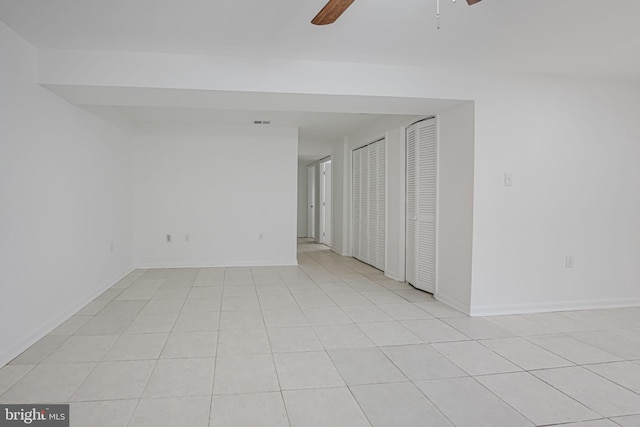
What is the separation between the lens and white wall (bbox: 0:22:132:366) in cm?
272

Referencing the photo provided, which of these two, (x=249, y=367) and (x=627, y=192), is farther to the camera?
(x=627, y=192)

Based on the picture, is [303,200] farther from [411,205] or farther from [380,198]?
[411,205]

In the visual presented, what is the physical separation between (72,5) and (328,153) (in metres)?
7.23

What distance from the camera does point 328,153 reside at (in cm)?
942

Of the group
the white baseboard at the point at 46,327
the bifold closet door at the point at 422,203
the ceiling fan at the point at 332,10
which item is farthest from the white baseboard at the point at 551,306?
the white baseboard at the point at 46,327

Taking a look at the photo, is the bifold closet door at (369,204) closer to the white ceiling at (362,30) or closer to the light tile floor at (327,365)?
the light tile floor at (327,365)

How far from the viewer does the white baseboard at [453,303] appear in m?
3.86

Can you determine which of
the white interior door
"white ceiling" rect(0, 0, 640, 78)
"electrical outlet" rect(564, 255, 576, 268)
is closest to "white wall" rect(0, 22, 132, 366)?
"white ceiling" rect(0, 0, 640, 78)

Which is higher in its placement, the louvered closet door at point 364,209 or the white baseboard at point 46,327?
the louvered closet door at point 364,209

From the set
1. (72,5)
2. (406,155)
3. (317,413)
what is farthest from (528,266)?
(72,5)

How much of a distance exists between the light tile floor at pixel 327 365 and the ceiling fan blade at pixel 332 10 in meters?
2.02

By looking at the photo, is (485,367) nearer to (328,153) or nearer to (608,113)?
(608,113)
